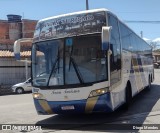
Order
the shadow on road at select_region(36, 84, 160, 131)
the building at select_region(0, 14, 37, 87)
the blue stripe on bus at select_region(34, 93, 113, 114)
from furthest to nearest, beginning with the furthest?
the building at select_region(0, 14, 37, 87) → the shadow on road at select_region(36, 84, 160, 131) → the blue stripe on bus at select_region(34, 93, 113, 114)

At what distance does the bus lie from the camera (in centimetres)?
973

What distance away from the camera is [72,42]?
10.1 m

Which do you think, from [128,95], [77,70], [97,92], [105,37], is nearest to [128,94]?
[128,95]

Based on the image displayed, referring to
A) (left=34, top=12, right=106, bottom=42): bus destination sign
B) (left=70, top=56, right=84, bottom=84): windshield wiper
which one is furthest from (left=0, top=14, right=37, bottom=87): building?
(left=70, top=56, right=84, bottom=84): windshield wiper

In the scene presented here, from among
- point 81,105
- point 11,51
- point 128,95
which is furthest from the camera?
point 11,51

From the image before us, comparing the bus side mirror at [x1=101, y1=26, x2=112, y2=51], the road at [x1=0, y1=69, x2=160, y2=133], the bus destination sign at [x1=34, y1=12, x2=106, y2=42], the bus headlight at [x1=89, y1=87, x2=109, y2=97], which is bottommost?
the road at [x1=0, y1=69, x2=160, y2=133]

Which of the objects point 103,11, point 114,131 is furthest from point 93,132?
point 103,11

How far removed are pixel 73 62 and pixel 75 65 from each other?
11cm

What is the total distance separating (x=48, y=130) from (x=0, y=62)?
23210mm

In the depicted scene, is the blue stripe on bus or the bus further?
the bus

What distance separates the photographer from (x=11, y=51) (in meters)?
35.8

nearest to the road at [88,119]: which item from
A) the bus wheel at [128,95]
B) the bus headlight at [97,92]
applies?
the bus wheel at [128,95]

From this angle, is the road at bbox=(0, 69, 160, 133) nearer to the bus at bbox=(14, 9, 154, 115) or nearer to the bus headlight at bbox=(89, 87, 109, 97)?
the bus at bbox=(14, 9, 154, 115)

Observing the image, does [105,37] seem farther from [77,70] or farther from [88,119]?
[88,119]
